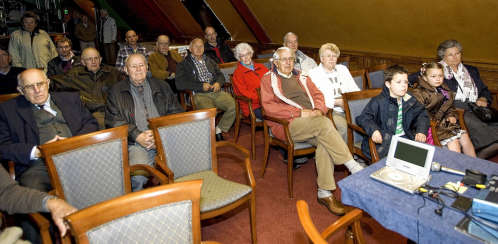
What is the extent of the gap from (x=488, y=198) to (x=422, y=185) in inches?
9.5

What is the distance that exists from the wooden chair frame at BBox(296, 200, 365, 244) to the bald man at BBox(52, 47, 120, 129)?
8.45ft

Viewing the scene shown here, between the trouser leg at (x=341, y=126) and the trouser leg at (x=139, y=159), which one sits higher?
the trouser leg at (x=341, y=126)

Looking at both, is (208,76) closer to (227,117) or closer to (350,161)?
(227,117)

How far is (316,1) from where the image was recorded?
4414 mm

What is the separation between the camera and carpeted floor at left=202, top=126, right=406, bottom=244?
2174 mm

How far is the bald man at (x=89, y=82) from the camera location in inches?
127

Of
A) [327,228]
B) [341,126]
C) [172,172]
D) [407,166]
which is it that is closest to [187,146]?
[172,172]

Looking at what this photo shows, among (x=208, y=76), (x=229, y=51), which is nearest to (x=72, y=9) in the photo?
(x=229, y=51)

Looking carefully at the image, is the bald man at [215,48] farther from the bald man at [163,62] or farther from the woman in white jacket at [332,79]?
the woman in white jacket at [332,79]

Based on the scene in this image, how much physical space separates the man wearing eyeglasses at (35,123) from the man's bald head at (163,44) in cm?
236

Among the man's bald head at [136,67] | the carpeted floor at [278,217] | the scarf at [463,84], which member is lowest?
the carpeted floor at [278,217]

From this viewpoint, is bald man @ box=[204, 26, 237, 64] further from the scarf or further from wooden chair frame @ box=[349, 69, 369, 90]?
the scarf

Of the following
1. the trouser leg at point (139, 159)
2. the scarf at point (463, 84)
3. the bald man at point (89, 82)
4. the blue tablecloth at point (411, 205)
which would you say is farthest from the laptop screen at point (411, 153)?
the bald man at point (89, 82)

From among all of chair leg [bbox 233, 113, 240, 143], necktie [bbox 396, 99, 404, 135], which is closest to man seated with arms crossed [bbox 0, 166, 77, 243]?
necktie [bbox 396, 99, 404, 135]
